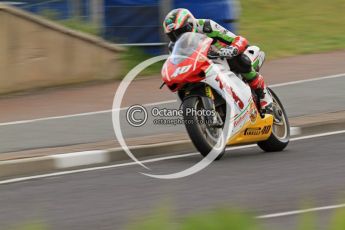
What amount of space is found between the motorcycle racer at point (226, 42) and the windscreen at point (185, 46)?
64mm

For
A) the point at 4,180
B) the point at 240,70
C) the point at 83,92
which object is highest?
the point at 240,70

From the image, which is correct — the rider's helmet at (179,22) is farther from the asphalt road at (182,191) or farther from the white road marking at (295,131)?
the white road marking at (295,131)

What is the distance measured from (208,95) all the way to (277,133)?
5.38ft

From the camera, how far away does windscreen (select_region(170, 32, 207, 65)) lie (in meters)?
10.3

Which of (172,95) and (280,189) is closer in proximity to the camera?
(280,189)

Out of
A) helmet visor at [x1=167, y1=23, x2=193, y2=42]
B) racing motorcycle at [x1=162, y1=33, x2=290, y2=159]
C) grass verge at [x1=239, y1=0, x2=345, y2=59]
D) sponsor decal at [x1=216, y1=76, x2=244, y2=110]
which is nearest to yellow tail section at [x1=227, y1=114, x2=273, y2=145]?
racing motorcycle at [x1=162, y1=33, x2=290, y2=159]

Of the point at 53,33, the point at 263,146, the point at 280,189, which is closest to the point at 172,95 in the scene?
the point at 53,33

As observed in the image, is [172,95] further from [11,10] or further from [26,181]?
[26,181]

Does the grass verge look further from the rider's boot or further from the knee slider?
the knee slider

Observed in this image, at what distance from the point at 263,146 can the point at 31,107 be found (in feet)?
Answer: 14.4

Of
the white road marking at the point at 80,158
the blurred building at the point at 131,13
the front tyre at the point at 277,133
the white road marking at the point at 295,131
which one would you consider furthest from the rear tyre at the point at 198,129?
the blurred building at the point at 131,13

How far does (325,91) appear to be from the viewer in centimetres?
1509

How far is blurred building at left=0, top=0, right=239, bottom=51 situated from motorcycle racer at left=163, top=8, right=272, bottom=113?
5.97m

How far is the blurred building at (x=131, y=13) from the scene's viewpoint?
16906 millimetres
